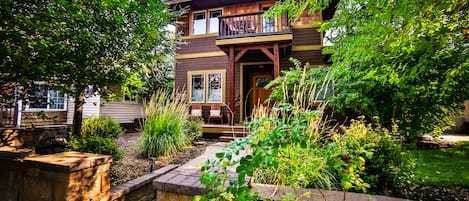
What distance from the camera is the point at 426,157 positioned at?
4.54 m

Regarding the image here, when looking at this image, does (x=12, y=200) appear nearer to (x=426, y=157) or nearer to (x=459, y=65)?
(x=459, y=65)

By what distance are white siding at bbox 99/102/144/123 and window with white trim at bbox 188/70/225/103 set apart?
2.39 metres

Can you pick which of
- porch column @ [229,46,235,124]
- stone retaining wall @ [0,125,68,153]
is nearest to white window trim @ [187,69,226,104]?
porch column @ [229,46,235,124]

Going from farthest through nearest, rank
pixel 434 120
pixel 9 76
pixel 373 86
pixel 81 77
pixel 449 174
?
pixel 434 120 < pixel 373 86 < pixel 449 174 < pixel 81 77 < pixel 9 76

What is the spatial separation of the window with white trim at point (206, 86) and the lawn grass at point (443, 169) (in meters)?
6.16

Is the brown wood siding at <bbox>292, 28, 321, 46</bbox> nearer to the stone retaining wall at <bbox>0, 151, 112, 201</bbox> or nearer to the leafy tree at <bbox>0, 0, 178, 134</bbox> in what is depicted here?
the leafy tree at <bbox>0, 0, 178, 134</bbox>

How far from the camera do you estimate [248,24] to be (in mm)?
7051

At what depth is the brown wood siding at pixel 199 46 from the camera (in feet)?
28.0

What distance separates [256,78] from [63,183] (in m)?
7.35

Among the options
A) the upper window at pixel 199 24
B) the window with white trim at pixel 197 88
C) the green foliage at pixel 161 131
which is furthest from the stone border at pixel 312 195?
the upper window at pixel 199 24

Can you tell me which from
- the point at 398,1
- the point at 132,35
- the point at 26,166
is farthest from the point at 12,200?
the point at 398,1

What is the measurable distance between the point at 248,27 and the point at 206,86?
2.90 meters

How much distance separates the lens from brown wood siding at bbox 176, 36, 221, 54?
8.55m

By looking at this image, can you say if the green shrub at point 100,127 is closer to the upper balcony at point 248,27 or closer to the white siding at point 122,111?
the white siding at point 122,111
